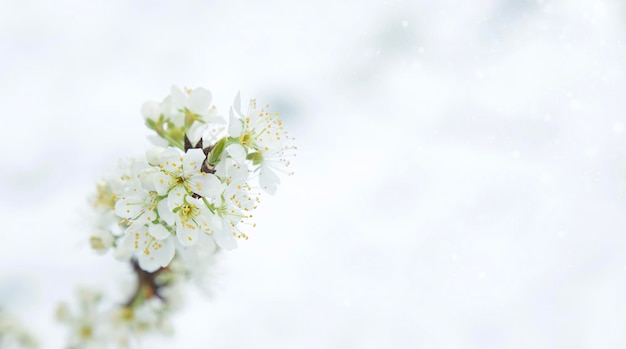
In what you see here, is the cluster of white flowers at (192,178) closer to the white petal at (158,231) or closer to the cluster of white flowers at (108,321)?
the white petal at (158,231)

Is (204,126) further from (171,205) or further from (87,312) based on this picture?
(87,312)

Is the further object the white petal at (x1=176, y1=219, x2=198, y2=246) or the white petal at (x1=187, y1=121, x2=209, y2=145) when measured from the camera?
the white petal at (x1=187, y1=121, x2=209, y2=145)

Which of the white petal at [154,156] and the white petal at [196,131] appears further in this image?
the white petal at [196,131]

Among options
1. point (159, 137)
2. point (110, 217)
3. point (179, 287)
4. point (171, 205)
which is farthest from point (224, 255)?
point (171, 205)

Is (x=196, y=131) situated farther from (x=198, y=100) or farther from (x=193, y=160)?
(x=193, y=160)

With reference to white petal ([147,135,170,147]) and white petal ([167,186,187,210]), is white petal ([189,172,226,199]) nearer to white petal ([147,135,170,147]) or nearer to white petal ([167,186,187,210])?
white petal ([167,186,187,210])

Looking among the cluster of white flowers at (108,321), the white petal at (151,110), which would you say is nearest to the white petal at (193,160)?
the white petal at (151,110)

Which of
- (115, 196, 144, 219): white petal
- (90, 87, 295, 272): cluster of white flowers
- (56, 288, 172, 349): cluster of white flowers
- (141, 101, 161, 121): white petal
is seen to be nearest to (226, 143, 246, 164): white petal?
(90, 87, 295, 272): cluster of white flowers
